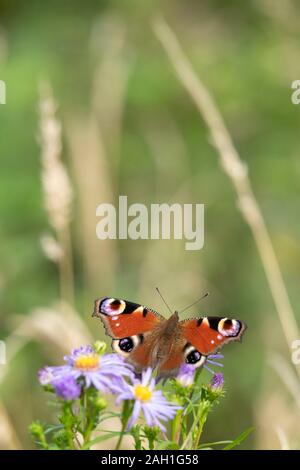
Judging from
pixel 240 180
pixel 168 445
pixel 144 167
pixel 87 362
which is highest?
pixel 144 167

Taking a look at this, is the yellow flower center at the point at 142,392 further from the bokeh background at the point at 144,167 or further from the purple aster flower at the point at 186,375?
the bokeh background at the point at 144,167

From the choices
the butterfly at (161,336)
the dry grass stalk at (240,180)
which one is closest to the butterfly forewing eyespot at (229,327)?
the butterfly at (161,336)

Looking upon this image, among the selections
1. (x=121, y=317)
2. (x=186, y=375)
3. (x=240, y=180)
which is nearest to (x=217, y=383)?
(x=186, y=375)

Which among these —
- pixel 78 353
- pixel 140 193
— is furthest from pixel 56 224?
pixel 140 193

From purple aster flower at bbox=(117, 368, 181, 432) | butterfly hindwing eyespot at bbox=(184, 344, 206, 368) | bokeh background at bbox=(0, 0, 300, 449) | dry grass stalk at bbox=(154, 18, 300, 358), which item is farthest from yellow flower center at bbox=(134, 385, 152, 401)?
bokeh background at bbox=(0, 0, 300, 449)

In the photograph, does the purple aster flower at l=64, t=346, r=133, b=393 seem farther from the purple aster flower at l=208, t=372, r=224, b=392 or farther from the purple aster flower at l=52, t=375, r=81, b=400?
the purple aster flower at l=208, t=372, r=224, b=392

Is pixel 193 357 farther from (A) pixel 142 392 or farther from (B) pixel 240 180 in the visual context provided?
(B) pixel 240 180

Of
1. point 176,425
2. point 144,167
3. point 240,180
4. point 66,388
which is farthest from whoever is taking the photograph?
point 144,167
